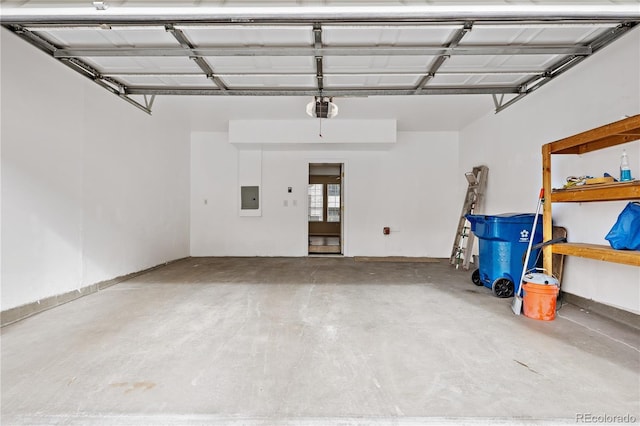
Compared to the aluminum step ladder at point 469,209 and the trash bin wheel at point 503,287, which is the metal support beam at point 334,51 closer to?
the trash bin wheel at point 503,287

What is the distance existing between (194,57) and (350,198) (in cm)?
452

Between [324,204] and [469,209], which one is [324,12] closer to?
[469,209]

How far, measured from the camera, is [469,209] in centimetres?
580

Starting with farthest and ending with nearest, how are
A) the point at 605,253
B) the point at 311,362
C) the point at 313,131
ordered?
the point at 313,131
the point at 605,253
the point at 311,362

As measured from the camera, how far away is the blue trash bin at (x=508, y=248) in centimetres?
353

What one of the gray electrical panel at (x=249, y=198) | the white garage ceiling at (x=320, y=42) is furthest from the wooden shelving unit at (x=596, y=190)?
the gray electrical panel at (x=249, y=198)

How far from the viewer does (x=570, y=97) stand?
3463 millimetres

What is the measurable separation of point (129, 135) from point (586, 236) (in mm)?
6215

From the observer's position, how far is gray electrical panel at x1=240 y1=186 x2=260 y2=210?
6922 mm

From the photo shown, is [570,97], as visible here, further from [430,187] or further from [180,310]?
[180,310]

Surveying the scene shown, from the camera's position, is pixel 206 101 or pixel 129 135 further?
pixel 206 101

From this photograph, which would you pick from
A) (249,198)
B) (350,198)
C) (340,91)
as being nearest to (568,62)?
(340,91)

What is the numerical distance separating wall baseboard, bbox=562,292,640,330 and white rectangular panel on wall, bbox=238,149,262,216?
18.5ft

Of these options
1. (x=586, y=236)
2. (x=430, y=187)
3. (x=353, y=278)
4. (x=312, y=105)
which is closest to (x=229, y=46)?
(x=312, y=105)
